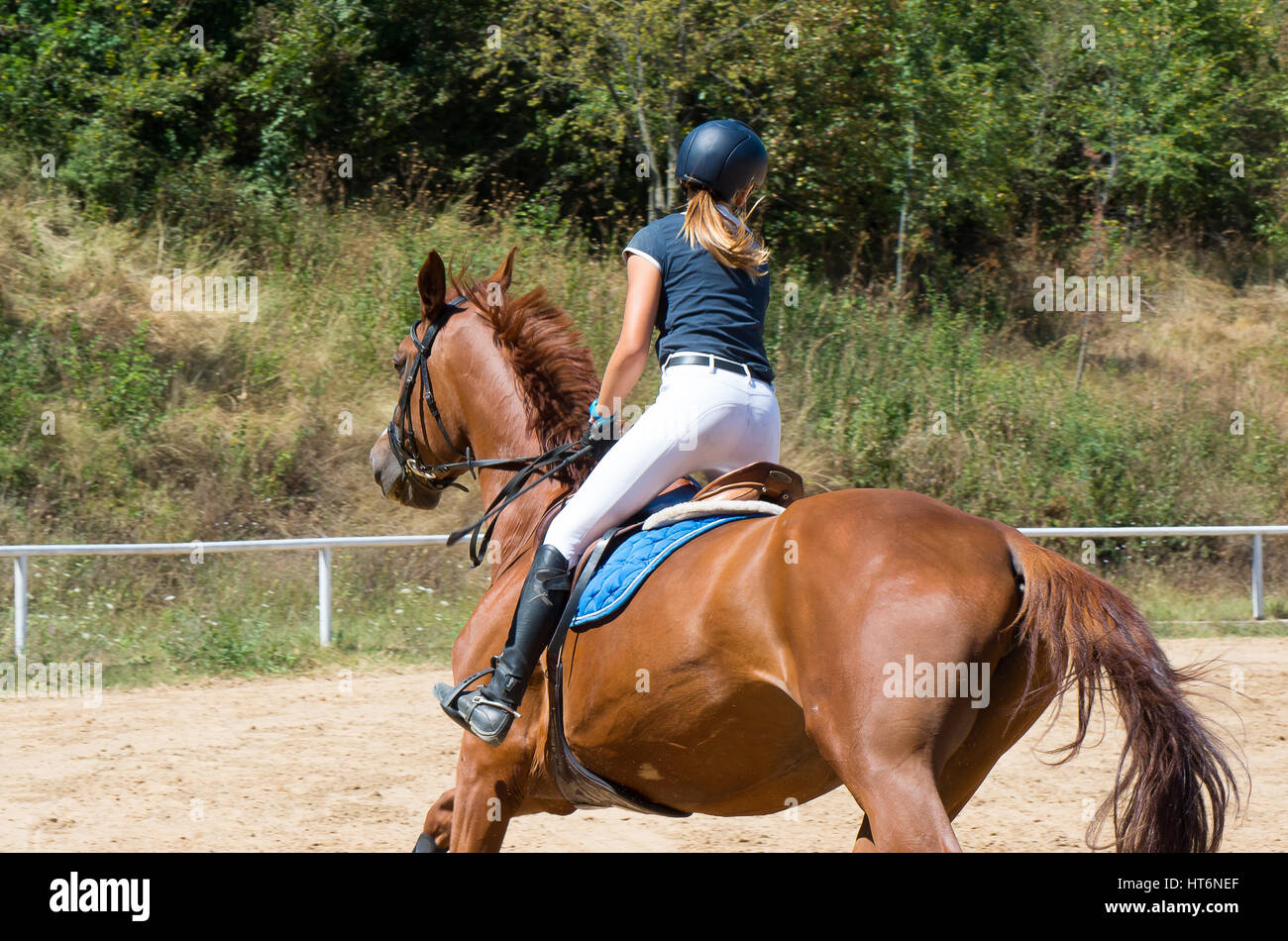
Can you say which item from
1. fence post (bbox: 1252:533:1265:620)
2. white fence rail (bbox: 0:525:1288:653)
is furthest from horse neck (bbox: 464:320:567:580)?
fence post (bbox: 1252:533:1265:620)

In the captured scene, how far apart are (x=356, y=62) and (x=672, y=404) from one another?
650 inches

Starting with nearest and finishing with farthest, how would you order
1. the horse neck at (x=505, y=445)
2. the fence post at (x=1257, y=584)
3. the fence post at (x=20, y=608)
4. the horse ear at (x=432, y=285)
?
the horse neck at (x=505, y=445) < the horse ear at (x=432, y=285) < the fence post at (x=20, y=608) < the fence post at (x=1257, y=584)

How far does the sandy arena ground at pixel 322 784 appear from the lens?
5.96 metres

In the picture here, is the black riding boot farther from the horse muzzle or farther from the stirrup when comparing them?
the horse muzzle

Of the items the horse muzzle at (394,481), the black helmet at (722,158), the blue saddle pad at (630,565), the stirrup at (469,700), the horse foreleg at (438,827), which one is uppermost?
the black helmet at (722,158)

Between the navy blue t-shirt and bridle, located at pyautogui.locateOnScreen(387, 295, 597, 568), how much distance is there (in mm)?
739

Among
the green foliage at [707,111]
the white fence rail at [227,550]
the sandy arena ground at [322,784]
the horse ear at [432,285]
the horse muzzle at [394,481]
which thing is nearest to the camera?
the horse ear at [432,285]

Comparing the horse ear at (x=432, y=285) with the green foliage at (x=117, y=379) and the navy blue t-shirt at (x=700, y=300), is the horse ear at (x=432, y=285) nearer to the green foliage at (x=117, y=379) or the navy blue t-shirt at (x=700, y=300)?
the navy blue t-shirt at (x=700, y=300)

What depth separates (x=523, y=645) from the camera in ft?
12.9

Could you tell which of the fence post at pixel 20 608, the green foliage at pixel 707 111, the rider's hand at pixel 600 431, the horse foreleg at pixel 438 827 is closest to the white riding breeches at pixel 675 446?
the rider's hand at pixel 600 431

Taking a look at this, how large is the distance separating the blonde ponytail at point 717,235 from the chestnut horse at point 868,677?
90 centimetres

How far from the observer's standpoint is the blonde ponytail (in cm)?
388

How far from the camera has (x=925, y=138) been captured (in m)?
19.0
